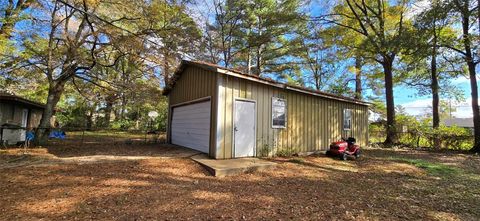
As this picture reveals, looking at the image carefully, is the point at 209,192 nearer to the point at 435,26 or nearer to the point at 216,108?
the point at 216,108

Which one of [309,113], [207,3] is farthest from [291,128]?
[207,3]

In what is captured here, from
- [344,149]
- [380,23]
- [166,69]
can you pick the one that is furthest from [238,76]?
[380,23]

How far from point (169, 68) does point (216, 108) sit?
5.33 m

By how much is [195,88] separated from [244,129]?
2605mm

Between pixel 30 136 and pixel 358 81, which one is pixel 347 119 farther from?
pixel 30 136

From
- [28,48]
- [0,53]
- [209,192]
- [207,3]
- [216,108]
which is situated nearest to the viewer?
[209,192]

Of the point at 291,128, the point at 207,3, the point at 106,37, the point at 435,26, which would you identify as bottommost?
the point at 291,128

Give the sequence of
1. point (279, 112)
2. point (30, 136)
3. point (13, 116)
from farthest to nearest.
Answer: point (13, 116), point (30, 136), point (279, 112)

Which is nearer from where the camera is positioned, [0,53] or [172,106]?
[0,53]

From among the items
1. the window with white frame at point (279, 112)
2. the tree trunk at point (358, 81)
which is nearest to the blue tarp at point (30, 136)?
the window with white frame at point (279, 112)

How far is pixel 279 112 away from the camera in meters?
9.29

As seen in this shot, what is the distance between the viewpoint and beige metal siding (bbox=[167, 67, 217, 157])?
7941mm

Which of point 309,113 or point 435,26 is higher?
point 435,26

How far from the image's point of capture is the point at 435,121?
16.8 meters
